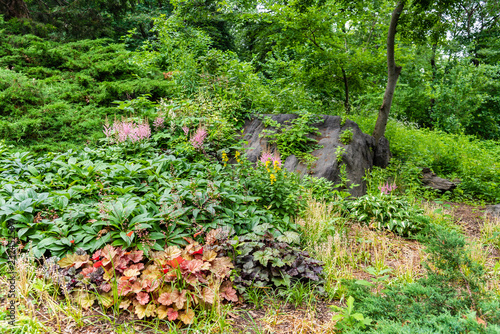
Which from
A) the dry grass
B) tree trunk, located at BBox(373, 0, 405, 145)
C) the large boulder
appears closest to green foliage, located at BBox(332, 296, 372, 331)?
the dry grass

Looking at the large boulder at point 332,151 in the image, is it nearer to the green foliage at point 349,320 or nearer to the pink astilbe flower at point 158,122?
the pink astilbe flower at point 158,122

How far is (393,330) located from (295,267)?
1.18 meters

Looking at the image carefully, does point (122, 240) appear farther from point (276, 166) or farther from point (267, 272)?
point (276, 166)

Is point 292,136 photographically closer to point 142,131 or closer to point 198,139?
point 198,139

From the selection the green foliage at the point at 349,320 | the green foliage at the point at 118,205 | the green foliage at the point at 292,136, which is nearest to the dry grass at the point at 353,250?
the green foliage at the point at 118,205

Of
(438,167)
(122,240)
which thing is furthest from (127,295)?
(438,167)

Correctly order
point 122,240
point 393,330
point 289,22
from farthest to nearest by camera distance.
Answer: point 289,22
point 122,240
point 393,330

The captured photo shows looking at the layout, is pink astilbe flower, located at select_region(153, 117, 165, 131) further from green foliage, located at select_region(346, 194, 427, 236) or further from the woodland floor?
green foliage, located at select_region(346, 194, 427, 236)

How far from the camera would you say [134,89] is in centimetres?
568

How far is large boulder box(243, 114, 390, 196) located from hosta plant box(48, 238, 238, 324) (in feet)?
7.77

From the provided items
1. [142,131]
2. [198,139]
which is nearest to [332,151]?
[198,139]

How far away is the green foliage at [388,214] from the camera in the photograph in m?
3.74

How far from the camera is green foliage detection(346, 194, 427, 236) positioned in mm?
3743

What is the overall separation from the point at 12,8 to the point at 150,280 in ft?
32.2
